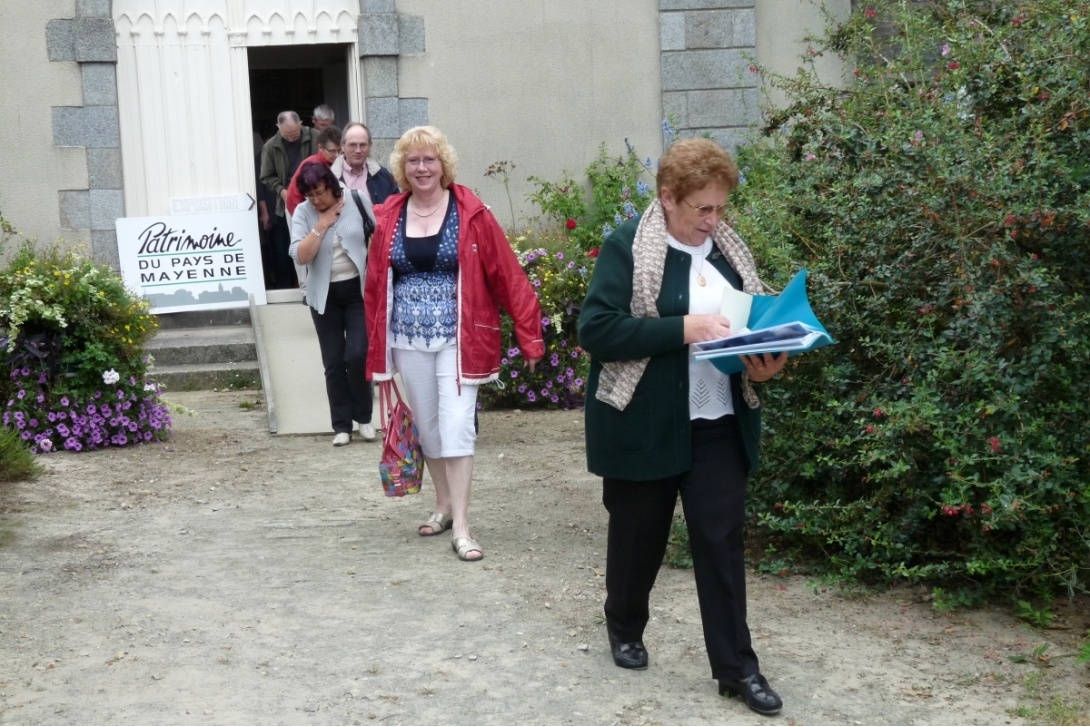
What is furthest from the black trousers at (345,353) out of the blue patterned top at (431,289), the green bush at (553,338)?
the blue patterned top at (431,289)

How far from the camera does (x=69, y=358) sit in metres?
7.73

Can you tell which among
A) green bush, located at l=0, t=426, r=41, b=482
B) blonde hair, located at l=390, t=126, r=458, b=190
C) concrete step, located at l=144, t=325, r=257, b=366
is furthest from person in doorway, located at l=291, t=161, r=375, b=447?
concrete step, located at l=144, t=325, r=257, b=366

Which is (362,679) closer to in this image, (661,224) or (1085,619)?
(661,224)

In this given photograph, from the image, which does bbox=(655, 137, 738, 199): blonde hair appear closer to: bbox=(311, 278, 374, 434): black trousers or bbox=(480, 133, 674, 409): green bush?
bbox=(311, 278, 374, 434): black trousers

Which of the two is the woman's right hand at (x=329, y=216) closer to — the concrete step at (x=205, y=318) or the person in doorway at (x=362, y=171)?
the person in doorway at (x=362, y=171)

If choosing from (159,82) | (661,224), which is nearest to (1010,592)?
(661,224)

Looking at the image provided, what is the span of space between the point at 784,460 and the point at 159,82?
7.76 metres

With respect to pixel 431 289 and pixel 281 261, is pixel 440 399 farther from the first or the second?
pixel 281 261

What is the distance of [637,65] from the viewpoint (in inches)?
470

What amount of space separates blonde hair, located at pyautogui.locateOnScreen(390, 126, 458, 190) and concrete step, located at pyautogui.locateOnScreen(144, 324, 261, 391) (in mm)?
4630

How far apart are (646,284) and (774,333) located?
0.48 meters

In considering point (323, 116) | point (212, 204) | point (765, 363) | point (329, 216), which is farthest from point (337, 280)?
point (765, 363)

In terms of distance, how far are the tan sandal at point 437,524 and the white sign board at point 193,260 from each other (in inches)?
226

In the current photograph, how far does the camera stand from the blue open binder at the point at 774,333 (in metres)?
3.70
